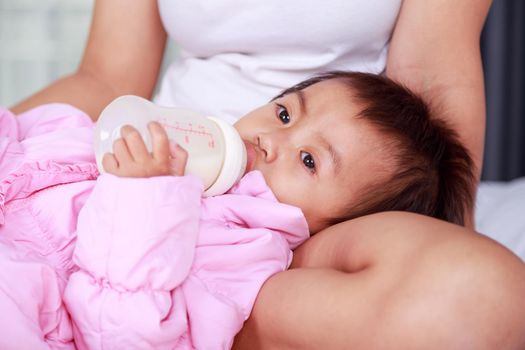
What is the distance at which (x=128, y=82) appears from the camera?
1503 mm

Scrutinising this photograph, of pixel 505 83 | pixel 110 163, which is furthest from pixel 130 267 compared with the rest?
pixel 505 83

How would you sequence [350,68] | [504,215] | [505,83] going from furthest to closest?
[505,83]
[504,215]
[350,68]

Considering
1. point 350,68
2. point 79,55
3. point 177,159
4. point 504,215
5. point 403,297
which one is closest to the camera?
point 403,297

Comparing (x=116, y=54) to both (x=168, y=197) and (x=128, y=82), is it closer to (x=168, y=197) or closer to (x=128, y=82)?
(x=128, y=82)

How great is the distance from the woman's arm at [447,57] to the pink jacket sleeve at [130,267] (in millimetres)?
618

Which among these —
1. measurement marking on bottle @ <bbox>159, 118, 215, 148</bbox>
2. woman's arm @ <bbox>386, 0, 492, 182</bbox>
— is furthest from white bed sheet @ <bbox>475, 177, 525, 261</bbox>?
measurement marking on bottle @ <bbox>159, 118, 215, 148</bbox>

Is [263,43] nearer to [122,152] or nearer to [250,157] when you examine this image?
[250,157]

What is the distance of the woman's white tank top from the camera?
1.26 metres

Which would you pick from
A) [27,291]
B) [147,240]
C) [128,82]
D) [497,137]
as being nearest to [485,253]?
[147,240]

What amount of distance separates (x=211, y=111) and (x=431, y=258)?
686 mm

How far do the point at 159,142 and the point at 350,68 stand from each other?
630mm

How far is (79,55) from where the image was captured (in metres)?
2.85

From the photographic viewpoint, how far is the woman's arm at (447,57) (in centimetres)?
122

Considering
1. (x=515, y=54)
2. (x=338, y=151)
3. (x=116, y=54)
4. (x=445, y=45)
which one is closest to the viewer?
(x=338, y=151)
